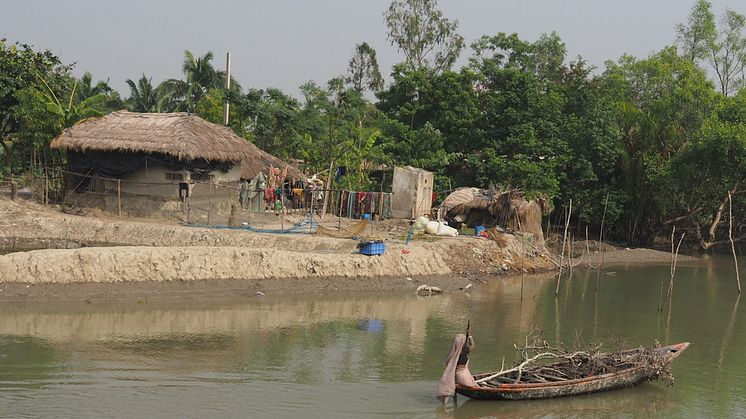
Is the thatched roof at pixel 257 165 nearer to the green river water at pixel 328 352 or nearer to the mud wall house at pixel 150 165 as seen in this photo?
the mud wall house at pixel 150 165

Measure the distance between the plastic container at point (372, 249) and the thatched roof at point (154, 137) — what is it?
6.33 metres

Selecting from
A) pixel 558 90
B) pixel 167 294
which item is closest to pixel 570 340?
pixel 167 294

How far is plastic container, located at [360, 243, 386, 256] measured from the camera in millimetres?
21300

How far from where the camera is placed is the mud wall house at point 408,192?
90.0 feet

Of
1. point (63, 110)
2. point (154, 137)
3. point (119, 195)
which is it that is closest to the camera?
point (119, 195)

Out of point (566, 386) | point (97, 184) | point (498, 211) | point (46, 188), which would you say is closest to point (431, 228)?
point (498, 211)

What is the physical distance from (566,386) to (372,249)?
9.63m

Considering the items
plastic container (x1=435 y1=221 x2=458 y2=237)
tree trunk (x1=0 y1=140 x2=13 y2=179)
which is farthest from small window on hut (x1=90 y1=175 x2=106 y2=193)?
plastic container (x1=435 y1=221 x2=458 y2=237)

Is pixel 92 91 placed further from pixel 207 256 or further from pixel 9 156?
pixel 207 256

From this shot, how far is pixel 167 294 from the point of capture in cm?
1816

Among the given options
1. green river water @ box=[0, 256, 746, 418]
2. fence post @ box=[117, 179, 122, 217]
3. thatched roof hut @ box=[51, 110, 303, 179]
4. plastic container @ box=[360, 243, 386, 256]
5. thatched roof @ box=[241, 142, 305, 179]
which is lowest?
green river water @ box=[0, 256, 746, 418]

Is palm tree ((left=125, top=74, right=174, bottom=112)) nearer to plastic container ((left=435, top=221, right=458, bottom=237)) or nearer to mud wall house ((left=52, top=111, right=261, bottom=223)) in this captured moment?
mud wall house ((left=52, top=111, right=261, bottom=223))

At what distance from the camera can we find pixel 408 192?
27547 mm

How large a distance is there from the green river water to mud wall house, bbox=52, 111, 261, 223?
6.37 m
